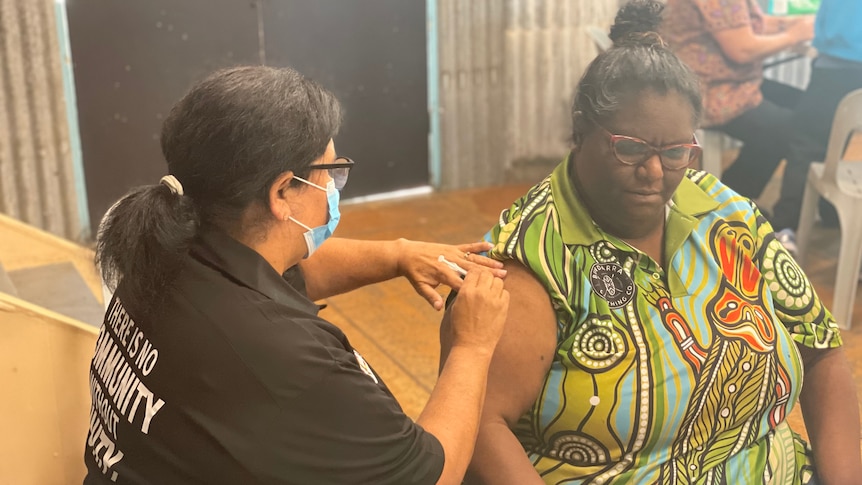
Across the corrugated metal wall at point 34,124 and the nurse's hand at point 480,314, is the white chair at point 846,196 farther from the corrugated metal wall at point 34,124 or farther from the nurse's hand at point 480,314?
the corrugated metal wall at point 34,124

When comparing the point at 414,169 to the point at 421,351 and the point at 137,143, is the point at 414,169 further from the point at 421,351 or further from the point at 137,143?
the point at 421,351

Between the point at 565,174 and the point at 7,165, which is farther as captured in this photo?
the point at 7,165

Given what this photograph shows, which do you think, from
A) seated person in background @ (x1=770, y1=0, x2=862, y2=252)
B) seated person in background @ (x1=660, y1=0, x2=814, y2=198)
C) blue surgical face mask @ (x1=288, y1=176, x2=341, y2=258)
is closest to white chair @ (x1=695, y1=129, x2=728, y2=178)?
seated person in background @ (x1=660, y1=0, x2=814, y2=198)

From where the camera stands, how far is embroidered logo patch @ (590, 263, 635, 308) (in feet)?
5.06

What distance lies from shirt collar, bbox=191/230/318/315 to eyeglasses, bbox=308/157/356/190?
16 cm

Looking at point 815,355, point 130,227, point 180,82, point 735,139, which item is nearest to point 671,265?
point 815,355

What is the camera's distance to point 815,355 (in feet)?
5.78

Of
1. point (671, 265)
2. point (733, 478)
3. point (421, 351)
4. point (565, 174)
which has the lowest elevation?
point (421, 351)

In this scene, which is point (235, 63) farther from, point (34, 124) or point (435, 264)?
point (435, 264)

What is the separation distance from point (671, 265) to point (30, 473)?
4.07ft

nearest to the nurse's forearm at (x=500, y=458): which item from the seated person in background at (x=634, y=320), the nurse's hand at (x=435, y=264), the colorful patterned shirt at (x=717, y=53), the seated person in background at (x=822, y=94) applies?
the seated person in background at (x=634, y=320)

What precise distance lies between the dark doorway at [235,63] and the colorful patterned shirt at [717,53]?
5.55 feet

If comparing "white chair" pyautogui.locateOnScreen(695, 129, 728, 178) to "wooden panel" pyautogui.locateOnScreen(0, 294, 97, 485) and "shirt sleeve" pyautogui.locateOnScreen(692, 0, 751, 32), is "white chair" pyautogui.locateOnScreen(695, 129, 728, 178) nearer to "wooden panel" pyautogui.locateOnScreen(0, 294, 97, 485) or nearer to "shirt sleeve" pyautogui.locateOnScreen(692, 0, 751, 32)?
"shirt sleeve" pyautogui.locateOnScreen(692, 0, 751, 32)

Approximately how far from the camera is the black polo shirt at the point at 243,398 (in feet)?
3.86
